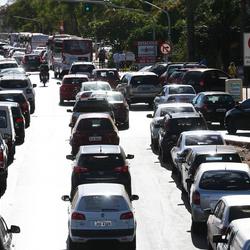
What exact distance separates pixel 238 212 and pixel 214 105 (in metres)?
22.3

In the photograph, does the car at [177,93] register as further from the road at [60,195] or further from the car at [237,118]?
the car at [237,118]

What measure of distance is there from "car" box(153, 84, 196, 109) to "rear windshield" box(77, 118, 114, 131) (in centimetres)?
1029

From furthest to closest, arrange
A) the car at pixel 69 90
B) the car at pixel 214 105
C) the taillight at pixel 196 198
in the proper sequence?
the car at pixel 69 90 → the car at pixel 214 105 → the taillight at pixel 196 198

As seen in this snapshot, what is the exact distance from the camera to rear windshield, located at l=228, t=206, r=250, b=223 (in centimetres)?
1598

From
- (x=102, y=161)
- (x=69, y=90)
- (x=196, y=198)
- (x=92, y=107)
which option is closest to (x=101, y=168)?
(x=102, y=161)

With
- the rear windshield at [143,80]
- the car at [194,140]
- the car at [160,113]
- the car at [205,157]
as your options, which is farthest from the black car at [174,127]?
the rear windshield at [143,80]

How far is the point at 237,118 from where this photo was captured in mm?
36562

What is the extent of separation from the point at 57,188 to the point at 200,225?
6.97 metres

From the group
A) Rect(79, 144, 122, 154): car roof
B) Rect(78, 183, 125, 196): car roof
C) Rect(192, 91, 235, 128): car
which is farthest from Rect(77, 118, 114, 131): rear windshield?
Rect(78, 183, 125, 196): car roof

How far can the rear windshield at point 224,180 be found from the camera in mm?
19500

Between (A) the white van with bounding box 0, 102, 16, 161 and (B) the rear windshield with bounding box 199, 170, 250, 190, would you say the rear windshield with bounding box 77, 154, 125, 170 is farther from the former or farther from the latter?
(A) the white van with bounding box 0, 102, 16, 161

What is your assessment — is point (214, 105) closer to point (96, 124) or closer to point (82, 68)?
point (96, 124)

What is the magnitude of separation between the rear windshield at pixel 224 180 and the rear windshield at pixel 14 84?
994 inches

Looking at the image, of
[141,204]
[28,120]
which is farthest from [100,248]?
[28,120]
